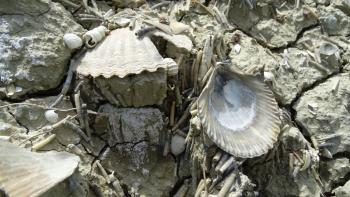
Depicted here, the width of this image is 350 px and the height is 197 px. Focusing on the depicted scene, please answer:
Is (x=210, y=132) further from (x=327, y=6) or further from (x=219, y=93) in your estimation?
(x=327, y=6)

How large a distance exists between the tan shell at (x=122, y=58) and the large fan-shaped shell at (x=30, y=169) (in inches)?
21.2

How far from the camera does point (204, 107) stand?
3273mm

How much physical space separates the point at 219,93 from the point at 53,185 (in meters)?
1.16

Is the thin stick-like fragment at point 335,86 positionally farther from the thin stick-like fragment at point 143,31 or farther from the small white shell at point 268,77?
the thin stick-like fragment at point 143,31

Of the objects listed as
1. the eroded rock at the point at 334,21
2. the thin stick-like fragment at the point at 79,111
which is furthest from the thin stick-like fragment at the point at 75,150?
the eroded rock at the point at 334,21

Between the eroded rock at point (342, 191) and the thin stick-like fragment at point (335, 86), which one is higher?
the thin stick-like fragment at point (335, 86)

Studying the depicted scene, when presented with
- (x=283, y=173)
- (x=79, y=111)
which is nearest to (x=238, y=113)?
(x=283, y=173)

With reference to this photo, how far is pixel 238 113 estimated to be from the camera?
137 inches

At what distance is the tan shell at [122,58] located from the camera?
126 inches

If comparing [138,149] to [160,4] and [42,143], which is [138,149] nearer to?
[42,143]

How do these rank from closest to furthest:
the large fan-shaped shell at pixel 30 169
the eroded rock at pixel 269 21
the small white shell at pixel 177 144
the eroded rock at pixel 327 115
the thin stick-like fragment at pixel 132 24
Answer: the large fan-shaped shell at pixel 30 169 < the small white shell at pixel 177 144 < the thin stick-like fragment at pixel 132 24 < the eroded rock at pixel 327 115 < the eroded rock at pixel 269 21

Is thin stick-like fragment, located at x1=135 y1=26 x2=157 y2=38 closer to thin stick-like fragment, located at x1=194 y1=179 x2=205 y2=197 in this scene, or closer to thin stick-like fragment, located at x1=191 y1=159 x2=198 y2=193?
thin stick-like fragment, located at x1=191 y1=159 x2=198 y2=193

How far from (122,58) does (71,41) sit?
32 centimetres

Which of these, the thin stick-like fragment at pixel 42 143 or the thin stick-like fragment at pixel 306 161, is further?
the thin stick-like fragment at pixel 306 161
